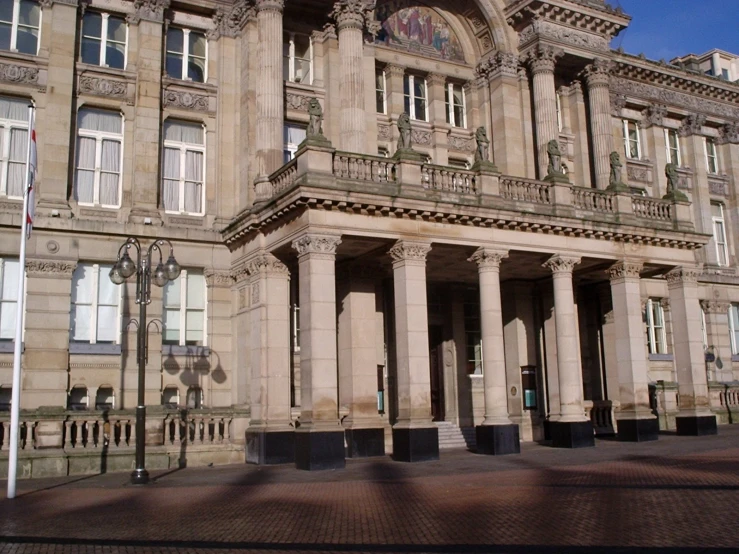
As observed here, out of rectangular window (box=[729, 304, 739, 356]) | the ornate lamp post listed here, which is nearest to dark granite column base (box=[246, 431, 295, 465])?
the ornate lamp post

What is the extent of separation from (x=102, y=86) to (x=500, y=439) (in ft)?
57.2

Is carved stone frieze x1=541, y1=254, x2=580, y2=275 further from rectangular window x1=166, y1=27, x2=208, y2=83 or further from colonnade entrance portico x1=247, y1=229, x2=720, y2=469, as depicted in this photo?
rectangular window x1=166, y1=27, x2=208, y2=83

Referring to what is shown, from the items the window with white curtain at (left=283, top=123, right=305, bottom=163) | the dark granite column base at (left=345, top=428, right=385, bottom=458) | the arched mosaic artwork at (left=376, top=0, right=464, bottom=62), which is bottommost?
the dark granite column base at (left=345, top=428, right=385, bottom=458)

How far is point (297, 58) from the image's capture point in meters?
29.1

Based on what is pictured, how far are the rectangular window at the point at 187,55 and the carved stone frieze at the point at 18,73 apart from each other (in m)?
4.51

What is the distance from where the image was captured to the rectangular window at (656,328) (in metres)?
35.1

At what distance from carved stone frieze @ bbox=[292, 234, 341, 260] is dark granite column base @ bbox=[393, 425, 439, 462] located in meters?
5.55

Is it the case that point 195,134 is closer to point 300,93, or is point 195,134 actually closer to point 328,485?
point 300,93

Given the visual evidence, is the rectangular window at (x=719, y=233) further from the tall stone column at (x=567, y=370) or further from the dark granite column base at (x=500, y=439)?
the dark granite column base at (x=500, y=439)

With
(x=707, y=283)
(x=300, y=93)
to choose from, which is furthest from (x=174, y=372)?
(x=707, y=283)

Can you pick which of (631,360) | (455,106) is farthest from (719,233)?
(455,106)

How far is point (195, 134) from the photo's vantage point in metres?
27.6

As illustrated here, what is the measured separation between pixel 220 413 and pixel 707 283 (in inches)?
995

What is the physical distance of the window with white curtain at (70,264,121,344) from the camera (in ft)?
80.7
